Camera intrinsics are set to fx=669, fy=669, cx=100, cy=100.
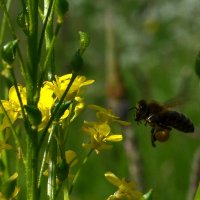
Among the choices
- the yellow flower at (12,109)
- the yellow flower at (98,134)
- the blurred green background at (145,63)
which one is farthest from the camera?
the blurred green background at (145,63)

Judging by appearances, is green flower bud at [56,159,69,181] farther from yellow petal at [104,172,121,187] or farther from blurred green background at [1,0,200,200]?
blurred green background at [1,0,200,200]

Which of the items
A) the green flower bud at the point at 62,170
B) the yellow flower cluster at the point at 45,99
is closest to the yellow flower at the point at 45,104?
the yellow flower cluster at the point at 45,99

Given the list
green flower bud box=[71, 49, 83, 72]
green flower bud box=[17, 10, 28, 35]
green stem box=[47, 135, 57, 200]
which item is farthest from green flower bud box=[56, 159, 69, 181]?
green flower bud box=[17, 10, 28, 35]

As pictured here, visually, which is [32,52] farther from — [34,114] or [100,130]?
[100,130]

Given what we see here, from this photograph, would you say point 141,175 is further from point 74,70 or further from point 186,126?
point 74,70

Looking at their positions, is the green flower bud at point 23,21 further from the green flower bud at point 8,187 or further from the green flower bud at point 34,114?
the green flower bud at point 8,187

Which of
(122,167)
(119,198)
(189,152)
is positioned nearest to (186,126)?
(119,198)

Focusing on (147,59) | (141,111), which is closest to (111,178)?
(141,111)
